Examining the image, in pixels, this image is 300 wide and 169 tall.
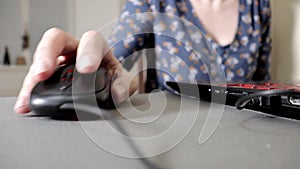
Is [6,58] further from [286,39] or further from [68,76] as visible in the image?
[68,76]

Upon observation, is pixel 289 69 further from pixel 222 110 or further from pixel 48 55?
pixel 48 55

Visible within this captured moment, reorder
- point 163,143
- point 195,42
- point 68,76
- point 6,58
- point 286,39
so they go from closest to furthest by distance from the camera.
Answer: point 163,143 → point 68,76 → point 195,42 → point 286,39 → point 6,58

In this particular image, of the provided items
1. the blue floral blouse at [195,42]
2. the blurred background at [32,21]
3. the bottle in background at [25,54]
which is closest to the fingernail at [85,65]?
the blue floral blouse at [195,42]

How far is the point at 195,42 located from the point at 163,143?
481mm

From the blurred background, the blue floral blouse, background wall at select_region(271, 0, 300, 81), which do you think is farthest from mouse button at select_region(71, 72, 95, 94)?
the blurred background

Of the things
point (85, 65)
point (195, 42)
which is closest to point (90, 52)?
point (85, 65)

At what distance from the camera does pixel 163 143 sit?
0.19 m

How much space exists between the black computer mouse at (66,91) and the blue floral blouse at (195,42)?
30cm

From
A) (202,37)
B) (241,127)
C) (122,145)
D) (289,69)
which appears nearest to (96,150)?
(122,145)

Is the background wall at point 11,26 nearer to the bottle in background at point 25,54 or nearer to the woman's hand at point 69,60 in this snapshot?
the bottle in background at point 25,54

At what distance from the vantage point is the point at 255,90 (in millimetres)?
278

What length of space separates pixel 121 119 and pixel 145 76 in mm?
451

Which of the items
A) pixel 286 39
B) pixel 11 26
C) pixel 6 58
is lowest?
pixel 6 58

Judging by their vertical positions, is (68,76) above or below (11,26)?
above
